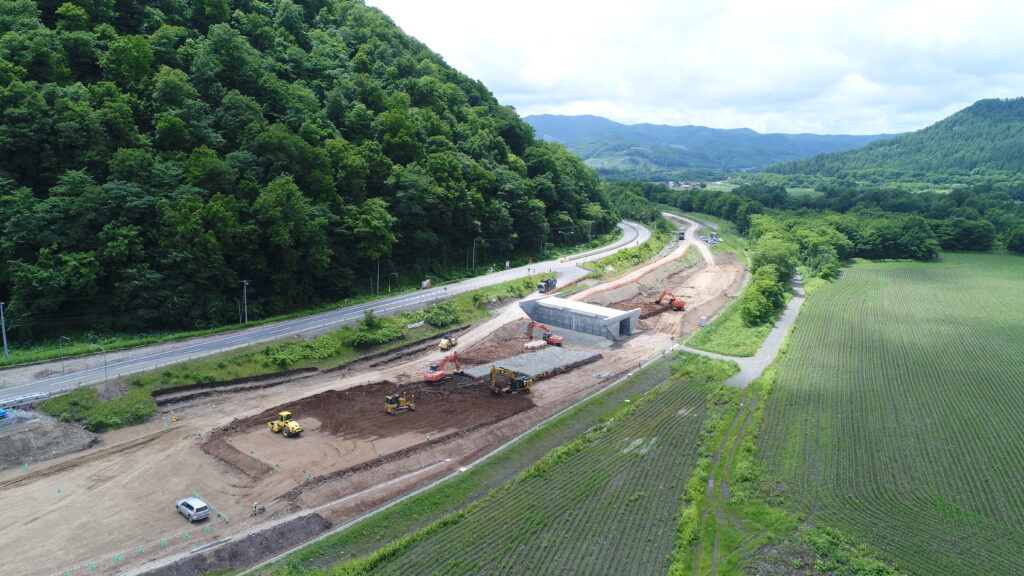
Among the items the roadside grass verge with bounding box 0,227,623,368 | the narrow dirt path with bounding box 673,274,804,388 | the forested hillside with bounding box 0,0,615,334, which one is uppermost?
the forested hillside with bounding box 0,0,615,334

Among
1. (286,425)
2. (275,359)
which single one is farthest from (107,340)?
(286,425)

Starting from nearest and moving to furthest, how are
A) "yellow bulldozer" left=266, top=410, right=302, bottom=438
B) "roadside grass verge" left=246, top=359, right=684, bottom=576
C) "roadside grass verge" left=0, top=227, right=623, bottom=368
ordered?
"roadside grass verge" left=246, top=359, right=684, bottom=576, "yellow bulldozer" left=266, top=410, right=302, bottom=438, "roadside grass verge" left=0, top=227, right=623, bottom=368

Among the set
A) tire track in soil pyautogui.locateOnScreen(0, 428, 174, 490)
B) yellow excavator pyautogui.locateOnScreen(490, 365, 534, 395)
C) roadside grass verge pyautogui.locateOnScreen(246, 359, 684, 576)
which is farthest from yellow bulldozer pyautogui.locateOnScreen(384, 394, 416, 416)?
tire track in soil pyautogui.locateOnScreen(0, 428, 174, 490)

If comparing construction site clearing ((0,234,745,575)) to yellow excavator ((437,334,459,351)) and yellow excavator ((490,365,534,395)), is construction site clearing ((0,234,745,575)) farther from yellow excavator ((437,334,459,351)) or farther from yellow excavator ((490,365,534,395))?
yellow excavator ((437,334,459,351))

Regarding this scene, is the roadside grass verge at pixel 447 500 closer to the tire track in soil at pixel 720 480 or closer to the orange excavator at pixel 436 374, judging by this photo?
the tire track in soil at pixel 720 480

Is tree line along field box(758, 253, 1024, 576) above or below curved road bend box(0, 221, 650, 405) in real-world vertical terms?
below

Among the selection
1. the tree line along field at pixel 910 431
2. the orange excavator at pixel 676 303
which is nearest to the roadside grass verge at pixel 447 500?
the tree line along field at pixel 910 431

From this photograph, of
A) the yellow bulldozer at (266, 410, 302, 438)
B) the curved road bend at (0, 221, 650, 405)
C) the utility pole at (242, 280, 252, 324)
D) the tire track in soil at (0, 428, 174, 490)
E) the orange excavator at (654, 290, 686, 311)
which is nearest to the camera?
the tire track in soil at (0, 428, 174, 490)

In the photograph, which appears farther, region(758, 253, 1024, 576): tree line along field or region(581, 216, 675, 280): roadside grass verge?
region(581, 216, 675, 280): roadside grass verge
